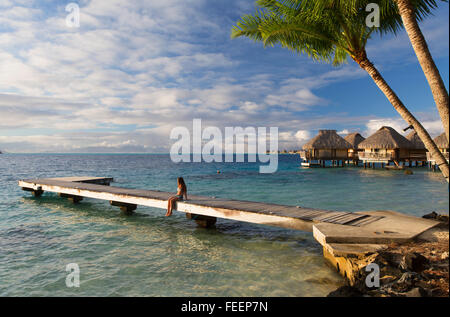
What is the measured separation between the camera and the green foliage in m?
6.09

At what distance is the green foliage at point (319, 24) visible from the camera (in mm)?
6086

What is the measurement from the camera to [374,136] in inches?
1674

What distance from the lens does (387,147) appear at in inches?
1571

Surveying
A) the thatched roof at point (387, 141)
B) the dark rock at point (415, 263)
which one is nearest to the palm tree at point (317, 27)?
the dark rock at point (415, 263)

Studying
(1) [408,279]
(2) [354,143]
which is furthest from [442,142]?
(1) [408,279]

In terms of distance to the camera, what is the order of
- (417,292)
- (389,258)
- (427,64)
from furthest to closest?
1. (389,258)
2. (427,64)
3. (417,292)

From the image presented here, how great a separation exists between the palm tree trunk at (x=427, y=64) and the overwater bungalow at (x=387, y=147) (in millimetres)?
40833

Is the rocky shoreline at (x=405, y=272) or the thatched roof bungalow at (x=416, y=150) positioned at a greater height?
the thatched roof bungalow at (x=416, y=150)

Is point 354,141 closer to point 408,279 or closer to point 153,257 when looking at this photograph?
point 153,257

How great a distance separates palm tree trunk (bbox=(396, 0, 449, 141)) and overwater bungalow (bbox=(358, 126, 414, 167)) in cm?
4083

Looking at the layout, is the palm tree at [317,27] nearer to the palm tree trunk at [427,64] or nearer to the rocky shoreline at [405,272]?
the palm tree trunk at [427,64]

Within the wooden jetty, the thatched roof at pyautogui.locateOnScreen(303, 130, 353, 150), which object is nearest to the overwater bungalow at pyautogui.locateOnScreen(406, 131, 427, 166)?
the thatched roof at pyautogui.locateOnScreen(303, 130, 353, 150)

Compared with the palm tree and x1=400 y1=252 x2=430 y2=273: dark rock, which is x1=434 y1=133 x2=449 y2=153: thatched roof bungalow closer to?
the palm tree

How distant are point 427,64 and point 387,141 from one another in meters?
41.7
